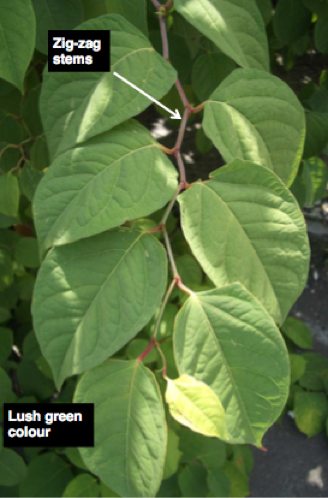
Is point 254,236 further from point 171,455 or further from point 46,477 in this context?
point 46,477

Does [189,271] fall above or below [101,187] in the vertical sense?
below

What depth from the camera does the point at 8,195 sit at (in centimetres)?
115

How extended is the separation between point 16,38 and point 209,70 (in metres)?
0.46

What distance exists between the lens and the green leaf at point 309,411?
2338mm

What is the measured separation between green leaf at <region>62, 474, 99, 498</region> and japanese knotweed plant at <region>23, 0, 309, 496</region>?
814 millimetres

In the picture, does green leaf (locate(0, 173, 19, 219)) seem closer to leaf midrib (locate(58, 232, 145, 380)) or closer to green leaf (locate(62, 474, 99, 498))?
leaf midrib (locate(58, 232, 145, 380))

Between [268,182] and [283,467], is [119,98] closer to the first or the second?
[268,182]

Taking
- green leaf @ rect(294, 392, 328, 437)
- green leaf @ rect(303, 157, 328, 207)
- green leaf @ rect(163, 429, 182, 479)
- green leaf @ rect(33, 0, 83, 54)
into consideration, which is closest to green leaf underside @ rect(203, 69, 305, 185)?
green leaf @ rect(33, 0, 83, 54)

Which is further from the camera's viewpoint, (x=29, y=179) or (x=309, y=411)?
(x=309, y=411)

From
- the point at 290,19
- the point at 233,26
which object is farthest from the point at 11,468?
the point at 290,19

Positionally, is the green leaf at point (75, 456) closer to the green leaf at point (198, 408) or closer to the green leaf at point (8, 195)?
the green leaf at point (8, 195)

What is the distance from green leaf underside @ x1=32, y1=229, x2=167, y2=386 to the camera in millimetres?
691

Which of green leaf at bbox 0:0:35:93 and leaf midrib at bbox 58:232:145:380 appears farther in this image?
green leaf at bbox 0:0:35:93

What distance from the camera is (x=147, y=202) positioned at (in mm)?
712
